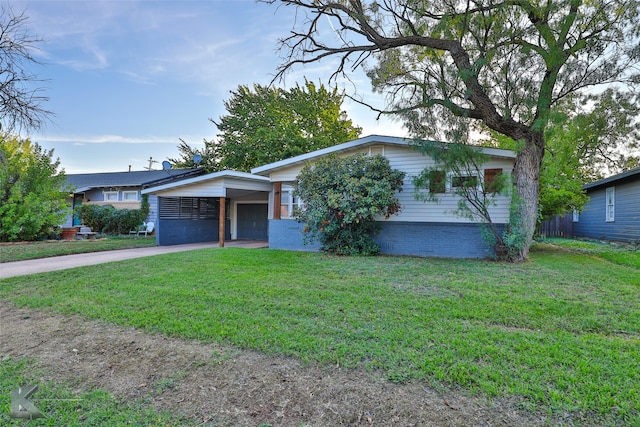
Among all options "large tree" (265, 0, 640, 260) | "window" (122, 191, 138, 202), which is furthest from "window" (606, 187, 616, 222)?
"window" (122, 191, 138, 202)

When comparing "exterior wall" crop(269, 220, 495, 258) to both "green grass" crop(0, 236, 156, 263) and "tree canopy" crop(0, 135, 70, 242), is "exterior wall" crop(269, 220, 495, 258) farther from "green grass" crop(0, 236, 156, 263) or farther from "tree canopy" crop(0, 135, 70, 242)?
"tree canopy" crop(0, 135, 70, 242)

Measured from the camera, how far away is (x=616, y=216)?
13.7 m

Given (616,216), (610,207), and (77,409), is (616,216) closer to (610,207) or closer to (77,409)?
(610,207)

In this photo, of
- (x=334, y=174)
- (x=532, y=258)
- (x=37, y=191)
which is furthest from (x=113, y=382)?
(x=37, y=191)

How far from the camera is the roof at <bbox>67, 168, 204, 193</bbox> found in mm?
17064

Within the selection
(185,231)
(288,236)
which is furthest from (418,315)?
(185,231)

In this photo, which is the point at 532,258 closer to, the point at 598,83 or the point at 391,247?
the point at 391,247

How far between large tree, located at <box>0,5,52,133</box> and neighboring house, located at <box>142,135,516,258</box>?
4684 mm

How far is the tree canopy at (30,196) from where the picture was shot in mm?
12055

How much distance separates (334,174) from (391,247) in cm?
293

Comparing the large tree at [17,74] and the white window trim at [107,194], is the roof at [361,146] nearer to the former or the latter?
the large tree at [17,74]

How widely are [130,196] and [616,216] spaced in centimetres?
2344

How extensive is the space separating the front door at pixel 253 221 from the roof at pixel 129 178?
3713 mm

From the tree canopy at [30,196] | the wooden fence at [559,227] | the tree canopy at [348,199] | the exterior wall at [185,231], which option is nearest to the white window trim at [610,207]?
the wooden fence at [559,227]
